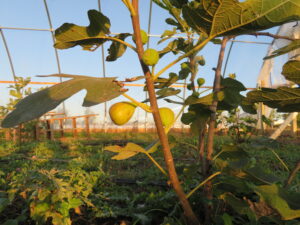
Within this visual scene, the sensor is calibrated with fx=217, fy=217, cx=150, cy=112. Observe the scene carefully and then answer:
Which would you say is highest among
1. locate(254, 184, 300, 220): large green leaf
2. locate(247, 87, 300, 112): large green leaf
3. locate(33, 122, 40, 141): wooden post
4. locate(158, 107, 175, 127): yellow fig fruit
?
locate(247, 87, 300, 112): large green leaf

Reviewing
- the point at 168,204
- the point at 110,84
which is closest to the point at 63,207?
the point at 168,204

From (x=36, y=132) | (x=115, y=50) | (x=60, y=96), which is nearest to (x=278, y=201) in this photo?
(x=60, y=96)

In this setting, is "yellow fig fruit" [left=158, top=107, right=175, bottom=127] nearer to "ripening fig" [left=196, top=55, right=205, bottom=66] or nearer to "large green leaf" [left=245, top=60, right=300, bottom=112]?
"large green leaf" [left=245, top=60, right=300, bottom=112]

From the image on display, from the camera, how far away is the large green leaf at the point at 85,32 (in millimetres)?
742

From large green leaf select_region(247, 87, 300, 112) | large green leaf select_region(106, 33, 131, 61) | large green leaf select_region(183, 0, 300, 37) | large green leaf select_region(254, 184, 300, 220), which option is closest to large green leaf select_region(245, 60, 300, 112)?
large green leaf select_region(247, 87, 300, 112)

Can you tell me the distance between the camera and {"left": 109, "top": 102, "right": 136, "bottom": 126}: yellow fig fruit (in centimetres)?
65

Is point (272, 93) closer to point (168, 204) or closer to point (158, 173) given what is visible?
point (168, 204)

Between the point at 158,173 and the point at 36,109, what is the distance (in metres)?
2.12

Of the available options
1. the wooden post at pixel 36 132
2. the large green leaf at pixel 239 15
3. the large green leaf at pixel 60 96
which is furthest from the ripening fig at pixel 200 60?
the wooden post at pixel 36 132

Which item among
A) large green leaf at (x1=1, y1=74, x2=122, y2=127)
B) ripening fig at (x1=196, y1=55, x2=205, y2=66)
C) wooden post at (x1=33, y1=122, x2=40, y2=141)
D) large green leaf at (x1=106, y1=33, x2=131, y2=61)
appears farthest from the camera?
wooden post at (x1=33, y1=122, x2=40, y2=141)

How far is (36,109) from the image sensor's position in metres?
0.48

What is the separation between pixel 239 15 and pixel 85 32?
523mm

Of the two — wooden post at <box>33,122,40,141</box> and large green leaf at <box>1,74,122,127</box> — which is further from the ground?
large green leaf at <box>1,74,122,127</box>

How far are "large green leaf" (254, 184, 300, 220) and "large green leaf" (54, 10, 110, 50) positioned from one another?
0.73m
